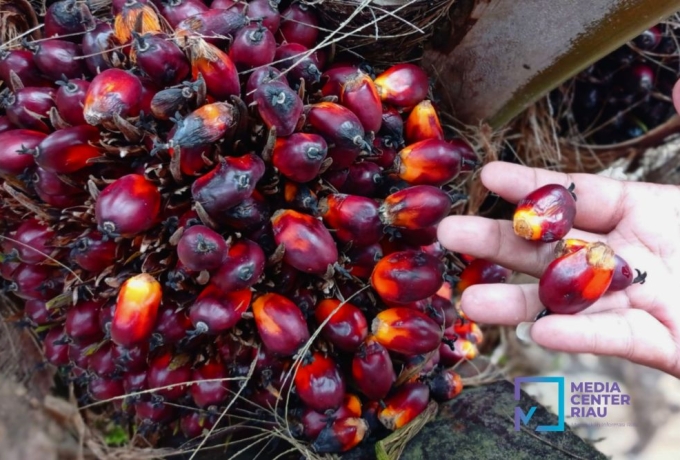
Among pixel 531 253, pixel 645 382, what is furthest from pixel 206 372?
pixel 645 382

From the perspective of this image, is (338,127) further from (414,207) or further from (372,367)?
(372,367)

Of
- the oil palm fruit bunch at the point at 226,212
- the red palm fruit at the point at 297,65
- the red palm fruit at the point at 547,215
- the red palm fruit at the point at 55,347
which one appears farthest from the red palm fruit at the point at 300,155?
the red palm fruit at the point at 55,347

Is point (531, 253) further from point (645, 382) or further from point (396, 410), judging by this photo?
point (645, 382)

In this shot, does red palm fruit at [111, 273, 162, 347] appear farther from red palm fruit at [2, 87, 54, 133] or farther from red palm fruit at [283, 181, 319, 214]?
red palm fruit at [2, 87, 54, 133]

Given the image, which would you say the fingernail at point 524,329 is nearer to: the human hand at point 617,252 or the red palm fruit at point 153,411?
the human hand at point 617,252

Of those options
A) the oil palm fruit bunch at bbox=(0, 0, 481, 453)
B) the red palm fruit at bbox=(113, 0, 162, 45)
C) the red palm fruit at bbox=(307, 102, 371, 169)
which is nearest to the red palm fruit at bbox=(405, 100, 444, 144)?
the oil palm fruit bunch at bbox=(0, 0, 481, 453)
